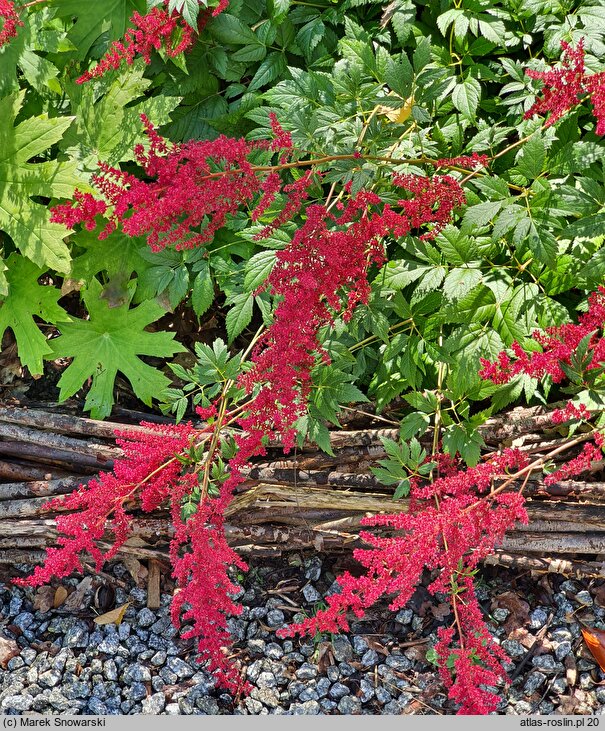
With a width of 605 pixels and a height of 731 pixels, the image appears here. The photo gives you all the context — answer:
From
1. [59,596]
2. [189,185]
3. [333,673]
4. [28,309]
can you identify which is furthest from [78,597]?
[189,185]

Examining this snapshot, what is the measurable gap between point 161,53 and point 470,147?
3.98 ft

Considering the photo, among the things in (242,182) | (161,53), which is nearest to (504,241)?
(242,182)

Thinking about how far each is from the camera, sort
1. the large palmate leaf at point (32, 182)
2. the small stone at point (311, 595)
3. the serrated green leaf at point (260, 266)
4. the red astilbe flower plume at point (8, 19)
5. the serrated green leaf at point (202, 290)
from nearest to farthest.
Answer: the red astilbe flower plume at point (8, 19) < the serrated green leaf at point (260, 266) < the large palmate leaf at point (32, 182) < the serrated green leaf at point (202, 290) < the small stone at point (311, 595)

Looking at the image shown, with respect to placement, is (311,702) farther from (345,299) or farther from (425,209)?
(425,209)

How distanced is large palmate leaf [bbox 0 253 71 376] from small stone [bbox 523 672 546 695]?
87.7 inches

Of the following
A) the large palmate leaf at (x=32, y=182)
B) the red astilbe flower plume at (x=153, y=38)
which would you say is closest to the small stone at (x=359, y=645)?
the large palmate leaf at (x=32, y=182)

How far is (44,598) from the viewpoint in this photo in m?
3.02

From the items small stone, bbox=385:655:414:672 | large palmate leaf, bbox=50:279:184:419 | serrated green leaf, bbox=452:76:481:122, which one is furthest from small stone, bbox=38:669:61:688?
serrated green leaf, bbox=452:76:481:122

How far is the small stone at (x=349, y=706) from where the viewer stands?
2.66m

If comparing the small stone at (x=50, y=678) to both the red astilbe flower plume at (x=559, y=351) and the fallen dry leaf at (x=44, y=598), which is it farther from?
the red astilbe flower plume at (x=559, y=351)

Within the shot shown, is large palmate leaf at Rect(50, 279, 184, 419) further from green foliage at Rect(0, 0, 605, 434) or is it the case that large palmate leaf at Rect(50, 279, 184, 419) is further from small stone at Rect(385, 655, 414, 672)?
small stone at Rect(385, 655, 414, 672)

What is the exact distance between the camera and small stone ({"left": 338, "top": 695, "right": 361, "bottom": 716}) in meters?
2.66

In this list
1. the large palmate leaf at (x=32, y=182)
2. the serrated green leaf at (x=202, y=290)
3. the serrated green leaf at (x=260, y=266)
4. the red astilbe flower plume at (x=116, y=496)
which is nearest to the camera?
the red astilbe flower plume at (x=116, y=496)

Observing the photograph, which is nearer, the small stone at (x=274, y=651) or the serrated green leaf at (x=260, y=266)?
the serrated green leaf at (x=260, y=266)
